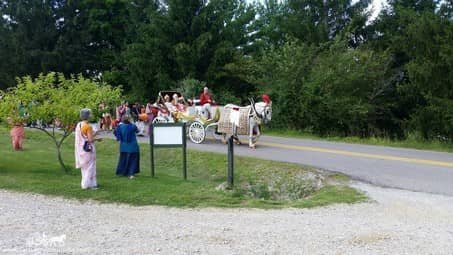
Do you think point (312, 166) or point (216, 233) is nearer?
point (216, 233)

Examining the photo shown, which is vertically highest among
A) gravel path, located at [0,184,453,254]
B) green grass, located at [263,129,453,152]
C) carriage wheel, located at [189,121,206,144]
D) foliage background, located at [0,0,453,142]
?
foliage background, located at [0,0,453,142]

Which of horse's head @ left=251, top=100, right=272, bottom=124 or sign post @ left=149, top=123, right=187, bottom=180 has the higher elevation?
horse's head @ left=251, top=100, right=272, bottom=124

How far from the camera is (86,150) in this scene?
11.2 m

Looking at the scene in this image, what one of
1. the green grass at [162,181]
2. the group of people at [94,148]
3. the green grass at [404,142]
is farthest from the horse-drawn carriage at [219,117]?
the group of people at [94,148]

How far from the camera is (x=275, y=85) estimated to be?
92.7 feet

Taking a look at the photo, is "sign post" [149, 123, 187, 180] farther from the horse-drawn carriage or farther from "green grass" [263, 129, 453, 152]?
"green grass" [263, 129, 453, 152]

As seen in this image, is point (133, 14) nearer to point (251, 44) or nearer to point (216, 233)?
point (251, 44)

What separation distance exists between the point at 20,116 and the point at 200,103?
8933 millimetres

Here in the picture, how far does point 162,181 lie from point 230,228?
15.7 ft

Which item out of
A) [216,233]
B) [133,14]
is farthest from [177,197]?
[133,14]

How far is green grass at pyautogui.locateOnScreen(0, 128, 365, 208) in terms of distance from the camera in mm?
9918

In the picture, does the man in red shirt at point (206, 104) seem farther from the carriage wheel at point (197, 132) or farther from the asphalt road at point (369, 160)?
the asphalt road at point (369, 160)

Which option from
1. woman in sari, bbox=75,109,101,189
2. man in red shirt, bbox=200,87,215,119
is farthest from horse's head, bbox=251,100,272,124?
woman in sari, bbox=75,109,101,189

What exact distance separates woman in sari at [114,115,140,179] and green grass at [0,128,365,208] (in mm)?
328
